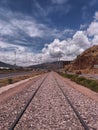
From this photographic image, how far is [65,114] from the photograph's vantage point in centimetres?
1056

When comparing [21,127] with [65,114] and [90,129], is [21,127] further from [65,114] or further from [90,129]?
[65,114]

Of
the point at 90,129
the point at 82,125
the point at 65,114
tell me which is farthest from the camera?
the point at 65,114

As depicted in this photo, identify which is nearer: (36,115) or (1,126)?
(1,126)

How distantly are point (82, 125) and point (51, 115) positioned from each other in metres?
2.21

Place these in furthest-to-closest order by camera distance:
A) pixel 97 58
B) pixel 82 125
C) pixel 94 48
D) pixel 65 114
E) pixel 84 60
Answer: pixel 94 48 → pixel 84 60 → pixel 97 58 → pixel 65 114 → pixel 82 125

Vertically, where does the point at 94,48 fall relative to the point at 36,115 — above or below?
above

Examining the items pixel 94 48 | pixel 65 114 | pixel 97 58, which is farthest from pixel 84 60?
pixel 65 114

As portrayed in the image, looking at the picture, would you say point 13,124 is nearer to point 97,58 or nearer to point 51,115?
point 51,115

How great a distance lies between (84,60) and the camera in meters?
168

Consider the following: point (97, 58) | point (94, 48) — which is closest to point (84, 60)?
point (97, 58)

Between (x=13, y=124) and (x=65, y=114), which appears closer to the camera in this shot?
(x=13, y=124)

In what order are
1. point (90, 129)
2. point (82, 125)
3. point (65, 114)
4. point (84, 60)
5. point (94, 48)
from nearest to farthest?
point (90, 129) < point (82, 125) < point (65, 114) < point (84, 60) < point (94, 48)

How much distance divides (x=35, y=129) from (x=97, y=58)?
151 m

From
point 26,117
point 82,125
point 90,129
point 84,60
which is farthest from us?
point 84,60
